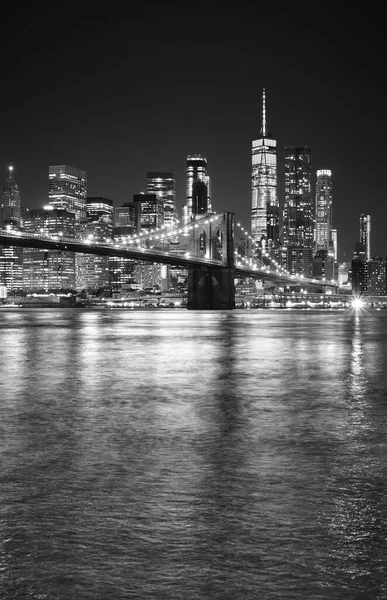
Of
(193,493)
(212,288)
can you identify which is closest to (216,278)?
(212,288)

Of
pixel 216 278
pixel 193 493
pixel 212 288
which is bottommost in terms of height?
pixel 193 493

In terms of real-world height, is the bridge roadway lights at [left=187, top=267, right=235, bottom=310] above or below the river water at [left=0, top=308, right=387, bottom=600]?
above

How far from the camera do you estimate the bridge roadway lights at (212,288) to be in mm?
92875

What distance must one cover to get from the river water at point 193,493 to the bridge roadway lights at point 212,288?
80.6m

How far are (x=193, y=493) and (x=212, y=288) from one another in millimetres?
89833

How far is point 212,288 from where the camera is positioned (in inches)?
3743

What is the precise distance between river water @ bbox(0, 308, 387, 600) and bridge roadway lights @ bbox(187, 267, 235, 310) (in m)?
80.6

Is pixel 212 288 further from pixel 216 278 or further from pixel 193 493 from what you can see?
pixel 193 493

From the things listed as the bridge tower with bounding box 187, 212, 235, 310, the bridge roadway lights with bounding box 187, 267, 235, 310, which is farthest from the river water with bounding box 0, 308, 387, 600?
the bridge tower with bounding box 187, 212, 235, 310

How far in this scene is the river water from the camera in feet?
12.2

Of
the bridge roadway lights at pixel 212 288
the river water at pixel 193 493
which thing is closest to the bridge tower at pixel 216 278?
the bridge roadway lights at pixel 212 288

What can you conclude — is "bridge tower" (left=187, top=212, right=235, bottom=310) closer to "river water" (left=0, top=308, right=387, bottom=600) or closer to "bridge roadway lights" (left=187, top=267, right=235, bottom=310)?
"bridge roadway lights" (left=187, top=267, right=235, bottom=310)

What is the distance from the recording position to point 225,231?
99750 mm

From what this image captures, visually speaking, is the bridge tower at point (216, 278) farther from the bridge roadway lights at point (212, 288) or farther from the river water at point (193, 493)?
the river water at point (193, 493)
